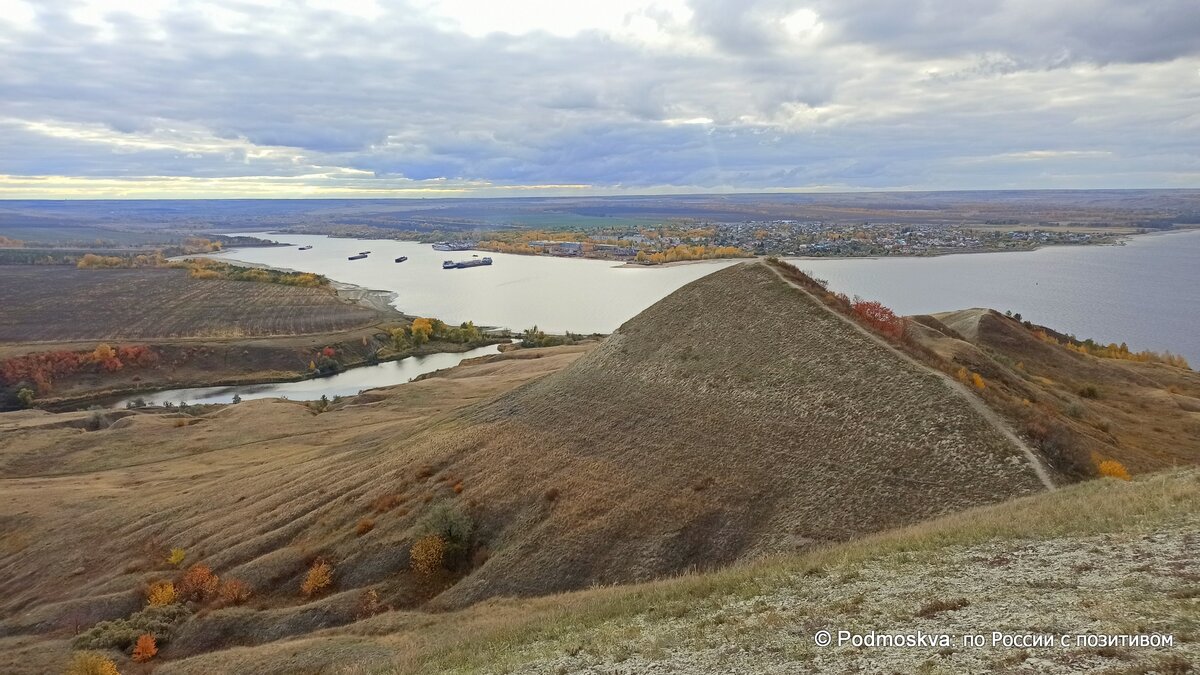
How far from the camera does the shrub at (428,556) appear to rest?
91.9 ft

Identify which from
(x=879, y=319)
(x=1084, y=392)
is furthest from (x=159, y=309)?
(x=1084, y=392)

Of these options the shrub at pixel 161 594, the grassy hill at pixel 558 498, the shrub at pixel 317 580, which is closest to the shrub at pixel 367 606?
the grassy hill at pixel 558 498

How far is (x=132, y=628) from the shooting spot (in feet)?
91.4

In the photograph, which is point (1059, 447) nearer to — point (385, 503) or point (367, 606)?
point (367, 606)

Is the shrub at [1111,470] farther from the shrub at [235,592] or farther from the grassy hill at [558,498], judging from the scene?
the shrub at [235,592]

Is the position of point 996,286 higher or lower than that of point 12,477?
higher

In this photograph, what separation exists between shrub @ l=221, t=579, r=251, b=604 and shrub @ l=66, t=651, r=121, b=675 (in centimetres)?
494

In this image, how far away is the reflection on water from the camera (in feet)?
284

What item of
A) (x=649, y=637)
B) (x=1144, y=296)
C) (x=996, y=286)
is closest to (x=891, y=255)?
(x=996, y=286)

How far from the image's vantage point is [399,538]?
98.8 ft

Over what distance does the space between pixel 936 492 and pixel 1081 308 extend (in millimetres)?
106874

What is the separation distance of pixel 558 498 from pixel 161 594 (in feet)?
59.9

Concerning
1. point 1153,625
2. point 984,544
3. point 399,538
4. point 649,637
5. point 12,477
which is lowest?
point 12,477

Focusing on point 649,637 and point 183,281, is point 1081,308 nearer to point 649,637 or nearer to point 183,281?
point 649,637
